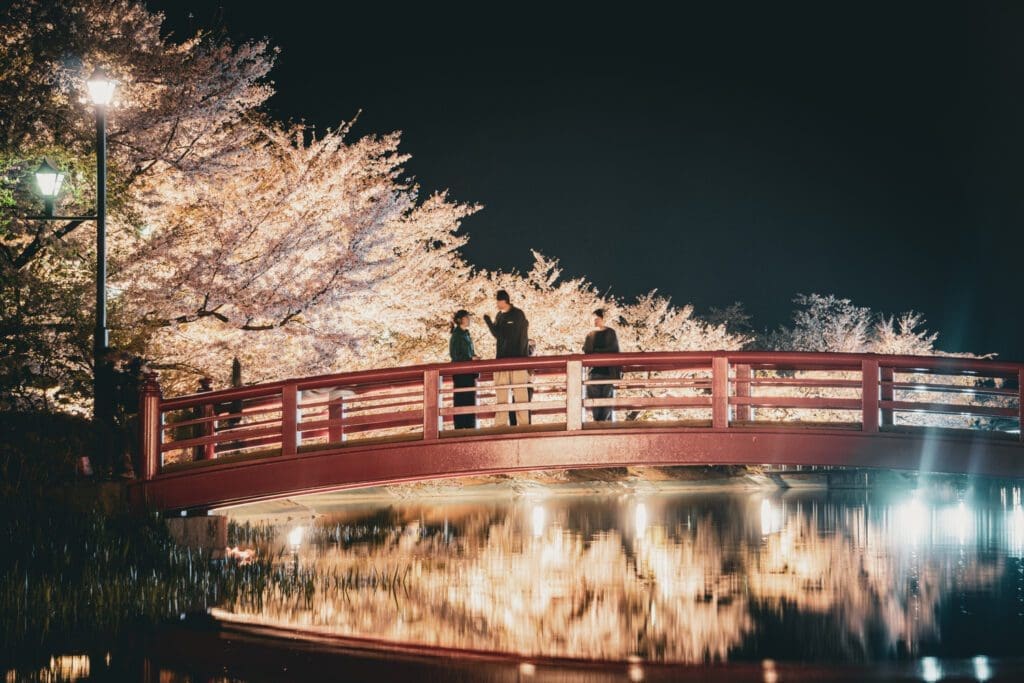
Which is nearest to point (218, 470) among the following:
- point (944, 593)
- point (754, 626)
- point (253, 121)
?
point (754, 626)

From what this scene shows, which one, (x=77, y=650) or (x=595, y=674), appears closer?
(x=595, y=674)

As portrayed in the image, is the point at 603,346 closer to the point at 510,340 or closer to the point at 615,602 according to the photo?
the point at 510,340

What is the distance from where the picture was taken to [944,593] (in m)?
12.1

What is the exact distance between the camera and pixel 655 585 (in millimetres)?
12492

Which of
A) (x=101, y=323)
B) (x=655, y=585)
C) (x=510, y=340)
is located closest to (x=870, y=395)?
(x=655, y=585)

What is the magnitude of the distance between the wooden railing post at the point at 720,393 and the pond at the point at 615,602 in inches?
67.8

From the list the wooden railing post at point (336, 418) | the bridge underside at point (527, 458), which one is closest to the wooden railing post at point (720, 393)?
the bridge underside at point (527, 458)

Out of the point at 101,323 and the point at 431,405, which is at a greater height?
the point at 101,323

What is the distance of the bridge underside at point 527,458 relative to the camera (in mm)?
14523

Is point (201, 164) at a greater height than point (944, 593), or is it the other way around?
point (201, 164)

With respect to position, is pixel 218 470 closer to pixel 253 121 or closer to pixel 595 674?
pixel 595 674

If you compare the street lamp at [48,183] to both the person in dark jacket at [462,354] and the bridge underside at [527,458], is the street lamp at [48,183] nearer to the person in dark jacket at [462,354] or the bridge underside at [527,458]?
the bridge underside at [527,458]

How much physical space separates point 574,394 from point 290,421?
350cm

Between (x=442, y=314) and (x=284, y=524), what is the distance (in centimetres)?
1312
